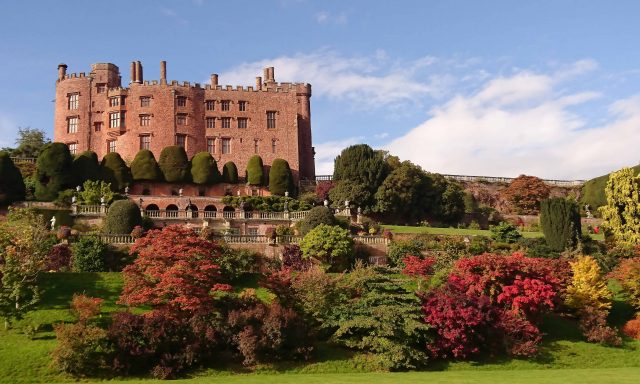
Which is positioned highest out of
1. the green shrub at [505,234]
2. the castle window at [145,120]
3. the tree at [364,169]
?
the castle window at [145,120]

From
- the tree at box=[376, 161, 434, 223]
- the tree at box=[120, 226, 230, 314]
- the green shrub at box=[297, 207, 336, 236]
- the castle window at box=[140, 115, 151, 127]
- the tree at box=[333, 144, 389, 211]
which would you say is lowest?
the tree at box=[120, 226, 230, 314]

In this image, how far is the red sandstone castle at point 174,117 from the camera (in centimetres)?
7056

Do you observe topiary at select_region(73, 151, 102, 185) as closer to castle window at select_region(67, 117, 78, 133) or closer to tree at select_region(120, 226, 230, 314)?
castle window at select_region(67, 117, 78, 133)

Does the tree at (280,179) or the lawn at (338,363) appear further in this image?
the tree at (280,179)

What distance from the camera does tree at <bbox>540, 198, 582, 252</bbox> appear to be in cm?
5056

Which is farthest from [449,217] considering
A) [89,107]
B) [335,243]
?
[89,107]

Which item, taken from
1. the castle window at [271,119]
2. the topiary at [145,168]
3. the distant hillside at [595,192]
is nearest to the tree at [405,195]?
the castle window at [271,119]

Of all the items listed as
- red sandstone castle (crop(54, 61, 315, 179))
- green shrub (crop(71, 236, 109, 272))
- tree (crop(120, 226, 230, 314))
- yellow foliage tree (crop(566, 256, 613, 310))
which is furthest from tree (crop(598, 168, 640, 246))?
green shrub (crop(71, 236, 109, 272))

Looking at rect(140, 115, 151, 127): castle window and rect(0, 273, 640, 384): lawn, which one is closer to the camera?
rect(0, 273, 640, 384): lawn

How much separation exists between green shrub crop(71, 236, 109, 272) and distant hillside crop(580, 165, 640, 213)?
52.6 metres

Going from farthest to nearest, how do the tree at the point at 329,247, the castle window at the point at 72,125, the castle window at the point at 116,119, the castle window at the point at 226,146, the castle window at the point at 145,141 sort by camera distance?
the castle window at the point at 72,125
the castle window at the point at 226,146
the castle window at the point at 116,119
the castle window at the point at 145,141
the tree at the point at 329,247

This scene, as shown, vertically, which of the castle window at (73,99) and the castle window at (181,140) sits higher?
the castle window at (73,99)

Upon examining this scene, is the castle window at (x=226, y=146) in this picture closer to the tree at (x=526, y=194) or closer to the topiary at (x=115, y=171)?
the topiary at (x=115, y=171)

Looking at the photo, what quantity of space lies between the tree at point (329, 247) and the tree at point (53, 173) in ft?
81.7
